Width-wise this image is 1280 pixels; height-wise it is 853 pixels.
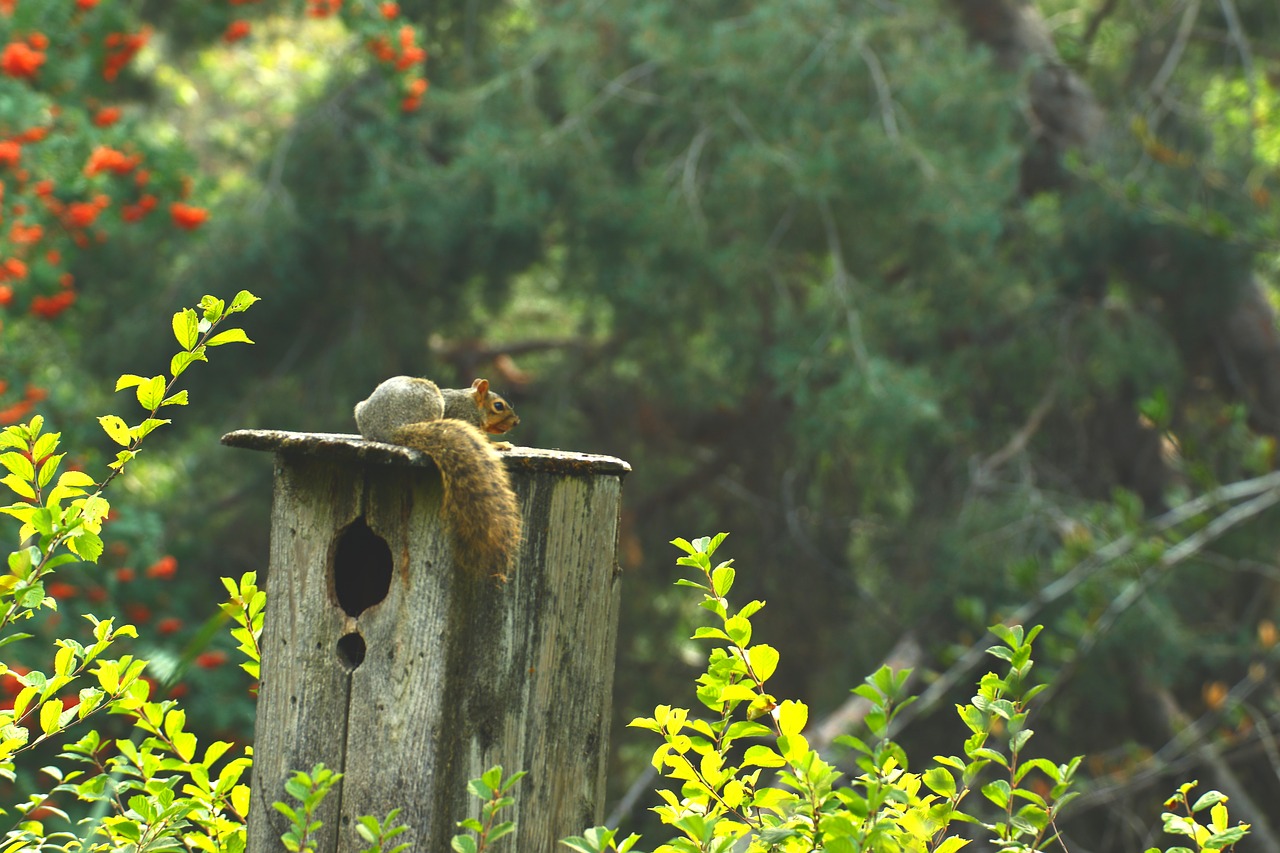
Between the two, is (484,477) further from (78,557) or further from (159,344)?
(159,344)

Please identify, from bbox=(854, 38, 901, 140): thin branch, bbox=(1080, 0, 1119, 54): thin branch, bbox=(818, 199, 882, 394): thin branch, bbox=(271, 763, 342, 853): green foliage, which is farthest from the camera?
bbox=(1080, 0, 1119, 54): thin branch

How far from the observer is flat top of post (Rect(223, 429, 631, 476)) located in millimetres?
1758

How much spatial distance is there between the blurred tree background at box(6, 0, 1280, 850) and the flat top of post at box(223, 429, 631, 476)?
3.61 meters

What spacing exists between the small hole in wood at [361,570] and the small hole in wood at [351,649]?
0.06m

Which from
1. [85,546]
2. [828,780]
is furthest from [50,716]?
[828,780]

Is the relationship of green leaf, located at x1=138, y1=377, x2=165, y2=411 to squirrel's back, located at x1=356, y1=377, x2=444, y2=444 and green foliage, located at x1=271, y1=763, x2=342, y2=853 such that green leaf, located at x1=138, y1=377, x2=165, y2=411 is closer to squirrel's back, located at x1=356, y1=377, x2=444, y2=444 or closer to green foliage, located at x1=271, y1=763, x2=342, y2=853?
squirrel's back, located at x1=356, y1=377, x2=444, y2=444

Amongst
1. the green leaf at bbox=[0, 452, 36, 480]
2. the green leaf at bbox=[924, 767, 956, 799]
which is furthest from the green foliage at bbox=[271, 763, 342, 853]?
the green leaf at bbox=[924, 767, 956, 799]

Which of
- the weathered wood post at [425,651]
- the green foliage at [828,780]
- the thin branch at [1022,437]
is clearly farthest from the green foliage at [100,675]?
the thin branch at [1022,437]

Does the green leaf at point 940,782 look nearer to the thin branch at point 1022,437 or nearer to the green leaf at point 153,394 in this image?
the green leaf at point 153,394

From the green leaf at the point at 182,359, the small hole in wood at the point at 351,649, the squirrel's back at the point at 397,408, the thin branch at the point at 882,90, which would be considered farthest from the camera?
the thin branch at the point at 882,90

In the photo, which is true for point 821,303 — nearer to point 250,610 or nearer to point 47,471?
point 250,610

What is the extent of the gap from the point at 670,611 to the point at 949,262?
294cm

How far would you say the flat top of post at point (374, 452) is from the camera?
1758 millimetres

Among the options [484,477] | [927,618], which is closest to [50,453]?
[484,477]
